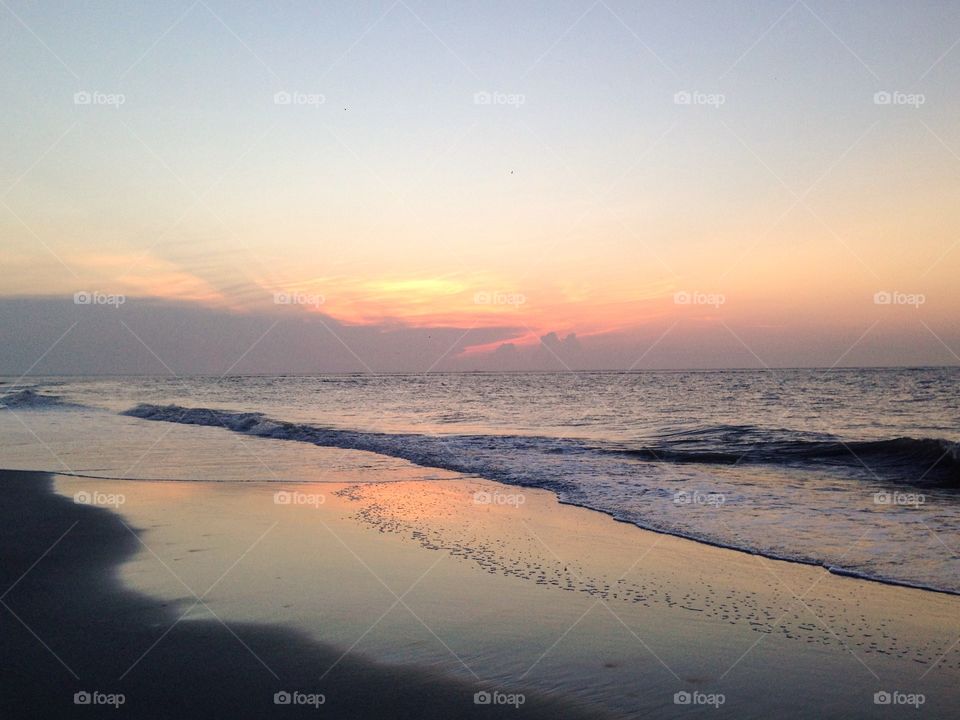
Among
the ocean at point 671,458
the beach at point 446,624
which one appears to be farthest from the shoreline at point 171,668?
the ocean at point 671,458

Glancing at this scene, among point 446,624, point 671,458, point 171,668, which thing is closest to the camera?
point 171,668

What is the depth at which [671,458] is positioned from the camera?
2162 cm

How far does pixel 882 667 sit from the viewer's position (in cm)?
568

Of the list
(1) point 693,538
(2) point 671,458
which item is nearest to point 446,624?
(1) point 693,538

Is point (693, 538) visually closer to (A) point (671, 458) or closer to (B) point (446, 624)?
(B) point (446, 624)

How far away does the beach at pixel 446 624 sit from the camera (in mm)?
5145

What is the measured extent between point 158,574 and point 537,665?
5.07 m

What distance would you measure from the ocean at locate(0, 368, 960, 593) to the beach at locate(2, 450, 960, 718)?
1.70 m

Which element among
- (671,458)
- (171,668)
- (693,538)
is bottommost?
(171,668)

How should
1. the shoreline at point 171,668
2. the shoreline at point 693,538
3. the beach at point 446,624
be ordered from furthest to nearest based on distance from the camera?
the shoreline at point 693,538
the beach at point 446,624
the shoreline at point 171,668

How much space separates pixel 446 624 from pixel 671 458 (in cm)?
1633

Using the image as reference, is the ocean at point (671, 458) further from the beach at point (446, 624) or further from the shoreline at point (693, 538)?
the beach at point (446, 624)

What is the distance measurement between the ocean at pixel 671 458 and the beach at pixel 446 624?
5.57 ft

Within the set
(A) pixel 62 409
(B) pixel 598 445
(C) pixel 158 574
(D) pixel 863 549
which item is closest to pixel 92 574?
(C) pixel 158 574
